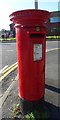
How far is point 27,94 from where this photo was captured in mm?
2471

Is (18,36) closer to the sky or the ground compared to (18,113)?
closer to the sky

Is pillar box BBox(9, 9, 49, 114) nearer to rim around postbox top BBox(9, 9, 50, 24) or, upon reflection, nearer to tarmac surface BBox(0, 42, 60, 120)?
rim around postbox top BBox(9, 9, 50, 24)

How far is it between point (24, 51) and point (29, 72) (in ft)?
1.20

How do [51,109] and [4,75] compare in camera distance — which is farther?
[4,75]

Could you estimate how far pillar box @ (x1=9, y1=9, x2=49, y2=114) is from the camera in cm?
213

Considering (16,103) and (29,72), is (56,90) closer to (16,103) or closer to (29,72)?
(16,103)

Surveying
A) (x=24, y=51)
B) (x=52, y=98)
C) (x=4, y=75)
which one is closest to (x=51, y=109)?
(x=52, y=98)

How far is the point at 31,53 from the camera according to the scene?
2254mm

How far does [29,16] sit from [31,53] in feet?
1.89

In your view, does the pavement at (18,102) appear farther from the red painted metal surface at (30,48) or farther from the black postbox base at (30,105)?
the red painted metal surface at (30,48)

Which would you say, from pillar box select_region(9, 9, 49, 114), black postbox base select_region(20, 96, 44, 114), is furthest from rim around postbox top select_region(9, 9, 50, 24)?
black postbox base select_region(20, 96, 44, 114)

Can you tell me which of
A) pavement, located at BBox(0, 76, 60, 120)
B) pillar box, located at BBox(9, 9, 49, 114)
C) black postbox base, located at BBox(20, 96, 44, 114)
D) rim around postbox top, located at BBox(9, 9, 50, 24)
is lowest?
pavement, located at BBox(0, 76, 60, 120)

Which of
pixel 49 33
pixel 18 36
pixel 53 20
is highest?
pixel 53 20

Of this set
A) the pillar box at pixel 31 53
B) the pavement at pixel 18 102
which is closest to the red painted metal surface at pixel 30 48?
the pillar box at pixel 31 53
